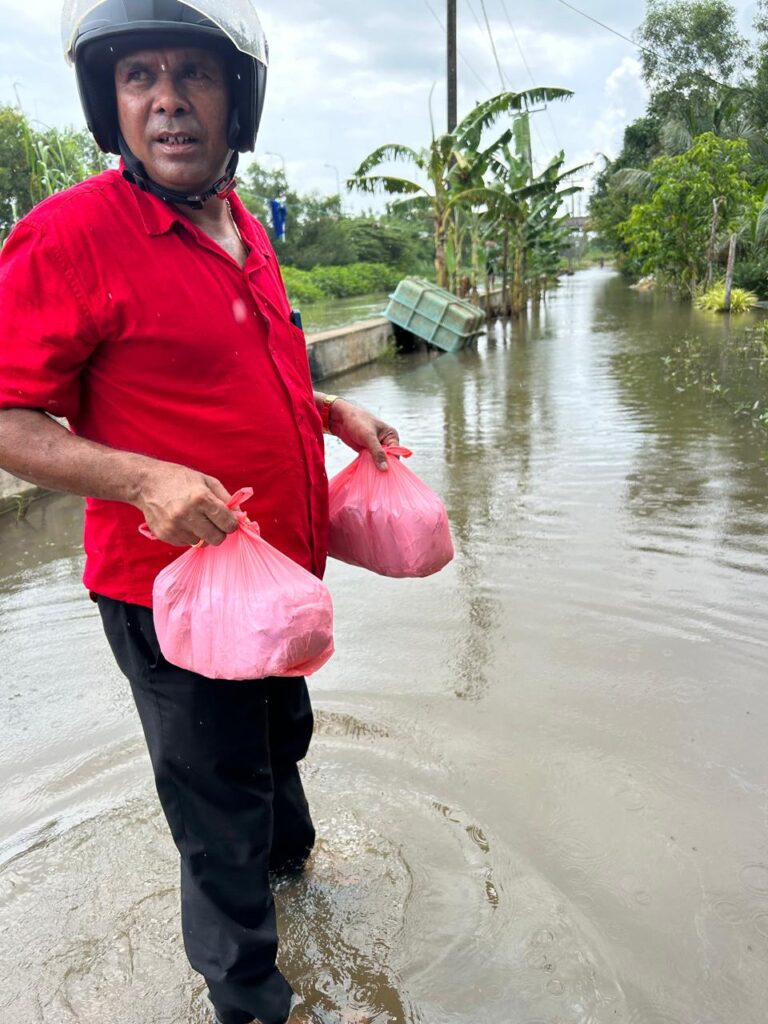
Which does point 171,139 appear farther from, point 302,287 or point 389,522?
point 302,287

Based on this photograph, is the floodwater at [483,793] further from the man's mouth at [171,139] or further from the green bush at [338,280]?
the green bush at [338,280]

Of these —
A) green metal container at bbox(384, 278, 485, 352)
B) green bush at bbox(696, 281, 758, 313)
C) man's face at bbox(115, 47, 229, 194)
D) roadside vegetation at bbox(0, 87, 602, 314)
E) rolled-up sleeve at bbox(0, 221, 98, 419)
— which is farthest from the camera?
green bush at bbox(696, 281, 758, 313)

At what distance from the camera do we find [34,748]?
107 inches

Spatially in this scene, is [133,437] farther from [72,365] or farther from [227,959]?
[227,959]

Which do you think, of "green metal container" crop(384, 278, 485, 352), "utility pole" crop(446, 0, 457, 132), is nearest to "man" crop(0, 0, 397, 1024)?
"green metal container" crop(384, 278, 485, 352)

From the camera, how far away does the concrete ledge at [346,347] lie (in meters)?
10.9

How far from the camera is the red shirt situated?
1280 millimetres

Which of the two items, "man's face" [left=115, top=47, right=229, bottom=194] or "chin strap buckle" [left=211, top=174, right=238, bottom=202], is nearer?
"man's face" [left=115, top=47, right=229, bottom=194]

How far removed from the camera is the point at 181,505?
4.17 feet

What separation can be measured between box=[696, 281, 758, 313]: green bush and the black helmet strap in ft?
54.8

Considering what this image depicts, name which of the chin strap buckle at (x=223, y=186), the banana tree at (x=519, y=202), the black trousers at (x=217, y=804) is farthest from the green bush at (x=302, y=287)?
the black trousers at (x=217, y=804)

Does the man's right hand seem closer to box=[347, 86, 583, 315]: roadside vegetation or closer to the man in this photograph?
the man

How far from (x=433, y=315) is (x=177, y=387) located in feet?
41.9

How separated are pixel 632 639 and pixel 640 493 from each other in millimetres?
1949
